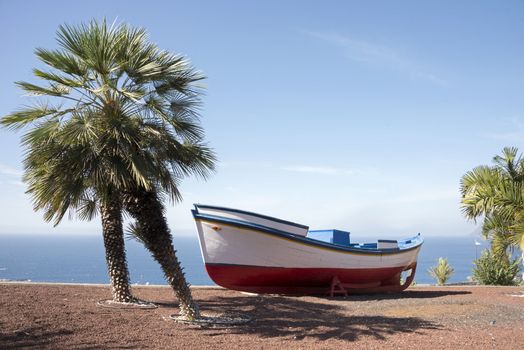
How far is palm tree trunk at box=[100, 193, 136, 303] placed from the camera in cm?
1080

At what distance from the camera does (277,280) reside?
15.5 m

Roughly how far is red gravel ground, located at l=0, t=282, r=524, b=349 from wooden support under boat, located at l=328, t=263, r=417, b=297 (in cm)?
260

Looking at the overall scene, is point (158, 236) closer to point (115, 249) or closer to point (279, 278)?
point (115, 249)

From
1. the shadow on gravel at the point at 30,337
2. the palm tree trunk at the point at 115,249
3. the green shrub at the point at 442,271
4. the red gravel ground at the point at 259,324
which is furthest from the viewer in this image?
the green shrub at the point at 442,271

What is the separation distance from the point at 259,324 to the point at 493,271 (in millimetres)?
16437

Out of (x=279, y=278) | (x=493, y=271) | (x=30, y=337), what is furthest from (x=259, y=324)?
(x=493, y=271)

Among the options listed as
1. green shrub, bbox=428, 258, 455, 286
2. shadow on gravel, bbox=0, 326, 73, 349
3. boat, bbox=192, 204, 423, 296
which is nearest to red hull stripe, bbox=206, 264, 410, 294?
boat, bbox=192, 204, 423, 296

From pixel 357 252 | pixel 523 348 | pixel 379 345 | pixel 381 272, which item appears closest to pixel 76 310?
pixel 379 345

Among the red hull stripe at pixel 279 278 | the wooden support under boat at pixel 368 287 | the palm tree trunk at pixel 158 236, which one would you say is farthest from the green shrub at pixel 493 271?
the palm tree trunk at pixel 158 236

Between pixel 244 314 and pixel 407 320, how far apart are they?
147 inches

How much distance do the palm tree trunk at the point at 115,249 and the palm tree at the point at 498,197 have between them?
10989 mm

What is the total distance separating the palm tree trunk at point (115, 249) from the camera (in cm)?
1080

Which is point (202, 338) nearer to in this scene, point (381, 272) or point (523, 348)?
point (523, 348)

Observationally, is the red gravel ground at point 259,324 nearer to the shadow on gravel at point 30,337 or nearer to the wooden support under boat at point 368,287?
the shadow on gravel at point 30,337
